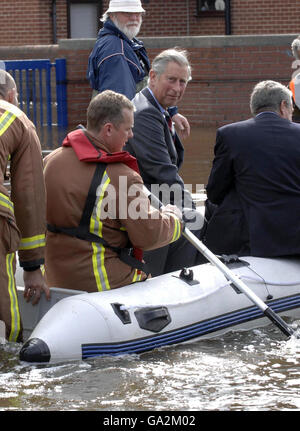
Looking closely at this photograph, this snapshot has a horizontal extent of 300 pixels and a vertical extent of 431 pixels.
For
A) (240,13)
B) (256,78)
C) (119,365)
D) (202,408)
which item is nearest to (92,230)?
(119,365)

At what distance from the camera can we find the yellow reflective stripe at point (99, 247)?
5.45m

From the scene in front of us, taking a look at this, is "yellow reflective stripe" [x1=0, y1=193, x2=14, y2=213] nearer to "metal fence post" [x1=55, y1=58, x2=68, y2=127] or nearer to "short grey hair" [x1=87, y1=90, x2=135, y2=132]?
"short grey hair" [x1=87, y1=90, x2=135, y2=132]

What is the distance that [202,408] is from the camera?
465cm

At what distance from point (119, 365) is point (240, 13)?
14.8m

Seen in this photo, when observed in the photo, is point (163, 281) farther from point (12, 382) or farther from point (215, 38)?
point (215, 38)

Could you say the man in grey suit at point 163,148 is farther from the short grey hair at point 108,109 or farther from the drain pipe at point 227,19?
the drain pipe at point 227,19

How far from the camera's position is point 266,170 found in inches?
255

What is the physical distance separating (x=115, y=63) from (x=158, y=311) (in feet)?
9.43

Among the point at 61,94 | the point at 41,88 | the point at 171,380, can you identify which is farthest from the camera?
the point at 61,94

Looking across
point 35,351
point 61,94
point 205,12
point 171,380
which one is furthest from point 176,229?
point 205,12

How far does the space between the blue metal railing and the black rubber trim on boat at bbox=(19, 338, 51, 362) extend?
934 centimetres

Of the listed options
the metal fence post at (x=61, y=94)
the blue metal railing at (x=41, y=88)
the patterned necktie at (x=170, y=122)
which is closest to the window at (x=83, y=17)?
the blue metal railing at (x=41, y=88)

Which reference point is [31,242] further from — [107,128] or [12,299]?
[107,128]
